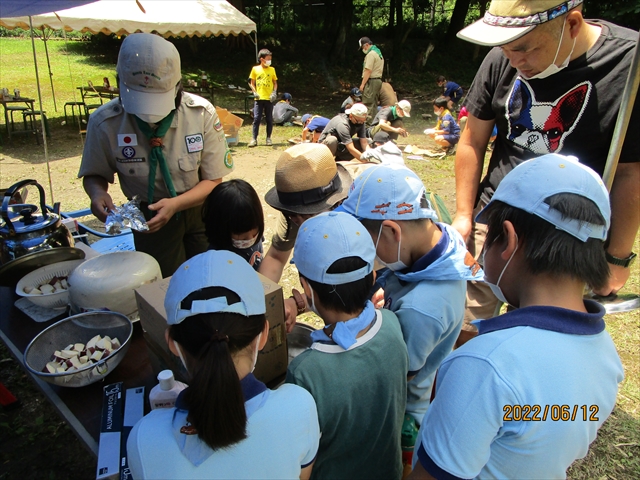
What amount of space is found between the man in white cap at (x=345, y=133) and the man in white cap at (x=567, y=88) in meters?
5.17

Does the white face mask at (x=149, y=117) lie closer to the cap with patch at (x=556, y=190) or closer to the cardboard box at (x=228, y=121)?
the cap with patch at (x=556, y=190)

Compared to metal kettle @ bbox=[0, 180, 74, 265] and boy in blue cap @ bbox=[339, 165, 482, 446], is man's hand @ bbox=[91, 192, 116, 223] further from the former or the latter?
boy in blue cap @ bbox=[339, 165, 482, 446]

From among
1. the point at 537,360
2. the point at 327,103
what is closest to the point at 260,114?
the point at 327,103

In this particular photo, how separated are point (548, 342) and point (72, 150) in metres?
10.5

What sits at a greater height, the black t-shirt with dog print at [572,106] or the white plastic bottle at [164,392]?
the black t-shirt with dog print at [572,106]

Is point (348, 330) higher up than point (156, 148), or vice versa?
point (156, 148)

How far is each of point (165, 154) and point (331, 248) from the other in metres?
1.54

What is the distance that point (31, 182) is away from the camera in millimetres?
2465

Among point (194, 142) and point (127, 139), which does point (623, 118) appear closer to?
point (194, 142)

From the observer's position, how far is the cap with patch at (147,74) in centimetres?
218

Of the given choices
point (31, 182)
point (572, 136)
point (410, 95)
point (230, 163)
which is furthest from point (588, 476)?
point (410, 95)

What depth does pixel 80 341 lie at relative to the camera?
5.90 feet

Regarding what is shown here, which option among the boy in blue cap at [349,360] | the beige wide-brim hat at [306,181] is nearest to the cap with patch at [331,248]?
the boy in blue cap at [349,360]

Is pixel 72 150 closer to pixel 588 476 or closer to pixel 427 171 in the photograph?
pixel 427 171
